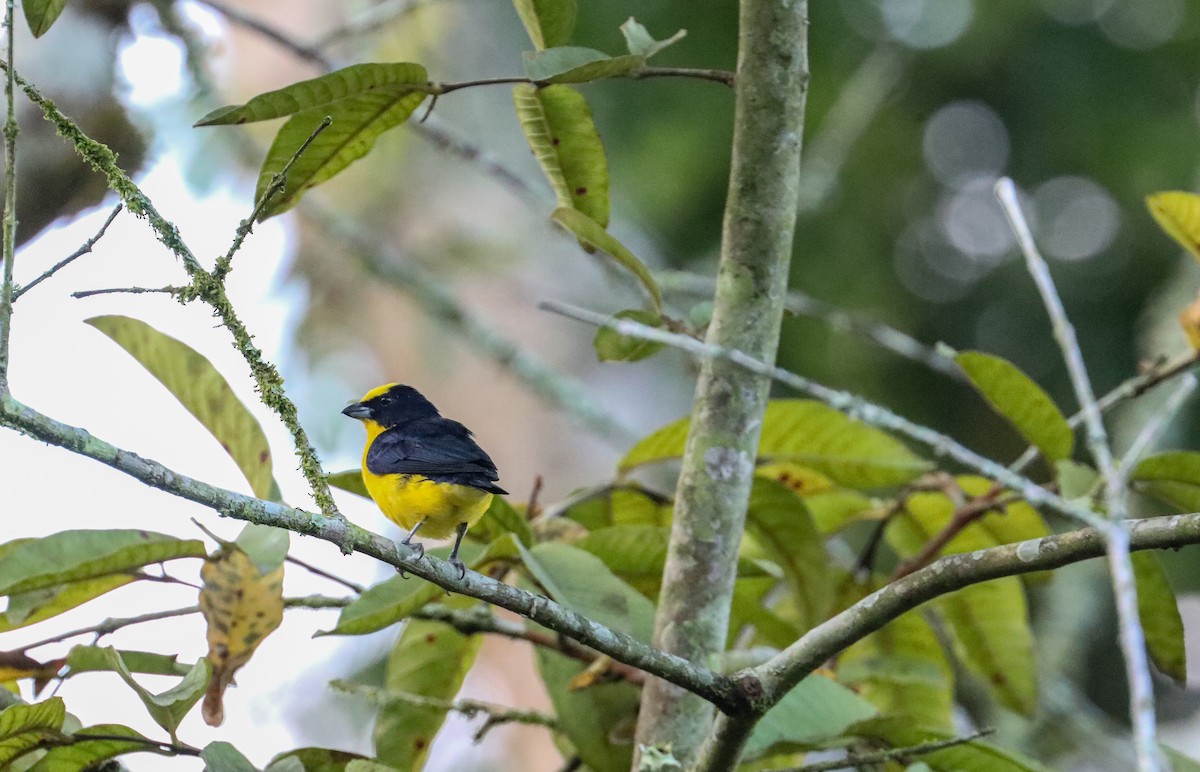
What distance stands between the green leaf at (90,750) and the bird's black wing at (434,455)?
54 cm

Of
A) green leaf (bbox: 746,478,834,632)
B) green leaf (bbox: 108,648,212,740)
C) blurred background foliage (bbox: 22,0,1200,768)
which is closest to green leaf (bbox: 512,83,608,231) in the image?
green leaf (bbox: 746,478,834,632)

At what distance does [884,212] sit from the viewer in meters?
5.26

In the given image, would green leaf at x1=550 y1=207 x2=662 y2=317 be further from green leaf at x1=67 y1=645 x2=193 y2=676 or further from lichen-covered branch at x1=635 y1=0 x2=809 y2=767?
green leaf at x1=67 y1=645 x2=193 y2=676

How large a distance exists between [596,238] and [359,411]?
0.86m

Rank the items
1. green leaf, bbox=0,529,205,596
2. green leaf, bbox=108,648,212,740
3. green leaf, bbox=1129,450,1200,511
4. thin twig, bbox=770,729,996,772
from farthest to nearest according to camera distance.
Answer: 1. green leaf, bbox=1129,450,1200,511
2. green leaf, bbox=0,529,205,596
3. green leaf, bbox=108,648,212,740
4. thin twig, bbox=770,729,996,772

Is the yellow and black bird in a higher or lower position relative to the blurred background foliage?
lower

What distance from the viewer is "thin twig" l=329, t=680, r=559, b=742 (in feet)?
5.01

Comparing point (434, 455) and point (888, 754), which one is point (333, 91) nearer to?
point (434, 455)

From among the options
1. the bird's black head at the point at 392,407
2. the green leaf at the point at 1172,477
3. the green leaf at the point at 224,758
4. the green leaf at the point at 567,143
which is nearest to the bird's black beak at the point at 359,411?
the bird's black head at the point at 392,407

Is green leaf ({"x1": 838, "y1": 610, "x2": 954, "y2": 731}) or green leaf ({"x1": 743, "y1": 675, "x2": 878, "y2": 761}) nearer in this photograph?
green leaf ({"x1": 743, "y1": 675, "x2": 878, "y2": 761})

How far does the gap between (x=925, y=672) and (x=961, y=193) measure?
389 cm

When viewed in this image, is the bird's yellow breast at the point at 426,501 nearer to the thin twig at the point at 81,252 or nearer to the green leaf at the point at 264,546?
the green leaf at the point at 264,546

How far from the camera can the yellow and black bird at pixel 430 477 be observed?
1.65 metres

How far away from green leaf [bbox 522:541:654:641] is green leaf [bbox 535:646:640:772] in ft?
0.90
